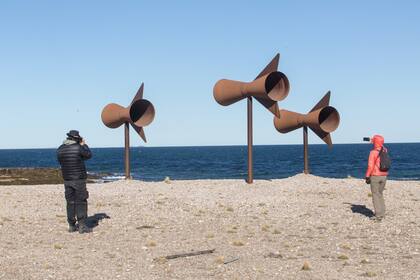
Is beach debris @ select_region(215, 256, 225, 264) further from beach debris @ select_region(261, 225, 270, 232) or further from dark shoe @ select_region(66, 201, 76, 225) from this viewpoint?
dark shoe @ select_region(66, 201, 76, 225)

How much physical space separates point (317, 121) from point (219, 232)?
37.5 ft

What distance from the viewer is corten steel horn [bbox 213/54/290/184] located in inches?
805

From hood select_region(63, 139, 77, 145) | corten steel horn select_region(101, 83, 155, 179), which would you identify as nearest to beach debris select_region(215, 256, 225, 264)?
hood select_region(63, 139, 77, 145)

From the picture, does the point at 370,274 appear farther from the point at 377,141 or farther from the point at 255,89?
the point at 255,89

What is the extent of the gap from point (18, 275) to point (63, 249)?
223 cm

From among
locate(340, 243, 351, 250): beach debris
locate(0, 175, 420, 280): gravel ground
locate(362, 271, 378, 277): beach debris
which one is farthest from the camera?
locate(340, 243, 351, 250): beach debris

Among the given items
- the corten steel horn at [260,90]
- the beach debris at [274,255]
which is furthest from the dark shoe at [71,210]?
the corten steel horn at [260,90]

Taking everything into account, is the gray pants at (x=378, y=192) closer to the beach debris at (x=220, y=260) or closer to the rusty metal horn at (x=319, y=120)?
the beach debris at (x=220, y=260)

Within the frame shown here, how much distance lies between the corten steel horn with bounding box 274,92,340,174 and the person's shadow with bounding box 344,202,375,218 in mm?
7464

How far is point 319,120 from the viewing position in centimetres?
2416

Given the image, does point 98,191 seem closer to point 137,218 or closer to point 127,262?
point 137,218

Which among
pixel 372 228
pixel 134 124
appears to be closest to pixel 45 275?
pixel 372 228

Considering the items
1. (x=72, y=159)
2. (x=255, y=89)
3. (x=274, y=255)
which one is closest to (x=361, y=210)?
(x=274, y=255)

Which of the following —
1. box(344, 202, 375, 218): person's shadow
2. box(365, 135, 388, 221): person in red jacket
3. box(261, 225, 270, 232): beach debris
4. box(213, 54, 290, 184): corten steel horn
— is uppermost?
box(213, 54, 290, 184): corten steel horn
